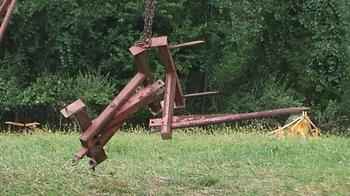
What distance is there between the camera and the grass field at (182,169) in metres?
4.89

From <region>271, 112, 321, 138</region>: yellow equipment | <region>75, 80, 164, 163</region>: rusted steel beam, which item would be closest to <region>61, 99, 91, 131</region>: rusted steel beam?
<region>75, 80, 164, 163</region>: rusted steel beam

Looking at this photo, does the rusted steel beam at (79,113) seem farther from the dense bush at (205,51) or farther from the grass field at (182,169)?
the dense bush at (205,51)

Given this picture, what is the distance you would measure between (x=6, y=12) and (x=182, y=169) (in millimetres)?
2475

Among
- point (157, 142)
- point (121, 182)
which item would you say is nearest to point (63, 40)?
point (157, 142)

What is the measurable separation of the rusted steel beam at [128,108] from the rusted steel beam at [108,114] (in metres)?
0.02

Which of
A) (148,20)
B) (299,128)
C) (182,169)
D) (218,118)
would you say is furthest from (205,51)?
(218,118)

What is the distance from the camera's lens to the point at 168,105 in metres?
3.50

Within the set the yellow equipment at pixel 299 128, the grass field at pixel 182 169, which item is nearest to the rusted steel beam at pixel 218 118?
the grass field at pixel 182 169

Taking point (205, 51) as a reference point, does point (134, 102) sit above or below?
above

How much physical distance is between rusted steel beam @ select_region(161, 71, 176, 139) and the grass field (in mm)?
1311

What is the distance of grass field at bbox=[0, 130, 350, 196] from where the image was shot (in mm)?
4895

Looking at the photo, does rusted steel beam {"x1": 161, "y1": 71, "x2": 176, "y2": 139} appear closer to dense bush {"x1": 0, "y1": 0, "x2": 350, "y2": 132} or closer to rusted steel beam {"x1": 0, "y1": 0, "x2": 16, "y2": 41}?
rusted steel beam {"x1": 0, "y1": 0, "x2": 16, "y2": 41}

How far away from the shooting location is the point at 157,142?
848 centimetres

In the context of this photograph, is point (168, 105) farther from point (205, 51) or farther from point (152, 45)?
point (205, 51)
